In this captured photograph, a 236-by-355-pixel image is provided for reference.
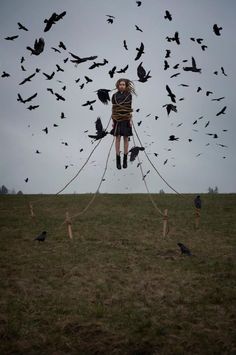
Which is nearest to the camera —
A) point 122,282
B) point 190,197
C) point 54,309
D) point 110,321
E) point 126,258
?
point 110,321

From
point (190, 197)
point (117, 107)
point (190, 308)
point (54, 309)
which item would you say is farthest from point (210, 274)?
point (190, 197)

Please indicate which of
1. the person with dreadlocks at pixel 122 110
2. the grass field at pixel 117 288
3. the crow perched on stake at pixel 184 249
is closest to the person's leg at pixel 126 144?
the person with dreadlocks at pixel 122 110

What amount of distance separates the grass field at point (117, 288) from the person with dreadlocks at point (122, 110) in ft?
12.1

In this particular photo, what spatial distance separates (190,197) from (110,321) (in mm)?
16698

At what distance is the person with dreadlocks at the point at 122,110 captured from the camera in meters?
12.3

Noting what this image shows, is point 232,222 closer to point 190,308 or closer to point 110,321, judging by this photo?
point 190,308

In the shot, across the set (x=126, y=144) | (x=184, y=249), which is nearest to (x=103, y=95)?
(x=126, y=144)

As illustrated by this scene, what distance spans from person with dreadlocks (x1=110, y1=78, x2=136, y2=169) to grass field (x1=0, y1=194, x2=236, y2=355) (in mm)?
3703

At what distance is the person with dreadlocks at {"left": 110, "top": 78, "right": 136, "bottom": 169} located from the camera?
40.4ft

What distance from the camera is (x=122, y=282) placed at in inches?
363

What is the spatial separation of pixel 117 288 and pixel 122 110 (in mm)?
6288

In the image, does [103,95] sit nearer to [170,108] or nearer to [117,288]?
[170,108]

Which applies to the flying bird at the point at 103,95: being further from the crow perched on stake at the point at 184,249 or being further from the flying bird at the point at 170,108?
the crow perched on stake at the point at 184,249

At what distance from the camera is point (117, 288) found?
8.84 m
